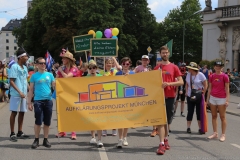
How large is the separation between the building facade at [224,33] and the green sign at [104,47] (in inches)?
934

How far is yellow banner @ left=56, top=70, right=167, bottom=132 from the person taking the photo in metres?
7.57

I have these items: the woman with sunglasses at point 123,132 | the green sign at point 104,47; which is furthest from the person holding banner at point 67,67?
the green sign at point 104,47

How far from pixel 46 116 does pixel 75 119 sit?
0.67 metres

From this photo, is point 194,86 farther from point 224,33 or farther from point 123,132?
point 224,33

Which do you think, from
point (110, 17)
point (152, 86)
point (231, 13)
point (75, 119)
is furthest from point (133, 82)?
point (110, 17)

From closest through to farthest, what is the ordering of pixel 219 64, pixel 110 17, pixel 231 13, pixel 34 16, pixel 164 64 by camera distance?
pixel 164 64
pixel 219 64
pixel 231 13
pixel 110 17
pixel 34 16

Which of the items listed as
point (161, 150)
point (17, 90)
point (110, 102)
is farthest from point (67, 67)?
point (161, 150)

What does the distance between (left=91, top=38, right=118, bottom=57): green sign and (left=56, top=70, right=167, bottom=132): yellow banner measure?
12.7 ft

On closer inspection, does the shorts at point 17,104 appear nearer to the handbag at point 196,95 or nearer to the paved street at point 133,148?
the paved street at point 133,148

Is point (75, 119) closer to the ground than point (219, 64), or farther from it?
closer to the ground

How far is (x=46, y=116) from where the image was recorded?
7816 mm

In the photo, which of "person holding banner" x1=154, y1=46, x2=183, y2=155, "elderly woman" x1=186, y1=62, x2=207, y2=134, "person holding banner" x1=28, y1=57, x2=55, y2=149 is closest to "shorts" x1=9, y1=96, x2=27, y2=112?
"person holding banner" x1=28, y1=57, x2=55, y2=149

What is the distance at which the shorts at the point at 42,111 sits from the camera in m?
7.68

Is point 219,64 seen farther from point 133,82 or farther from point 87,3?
point 87,3
